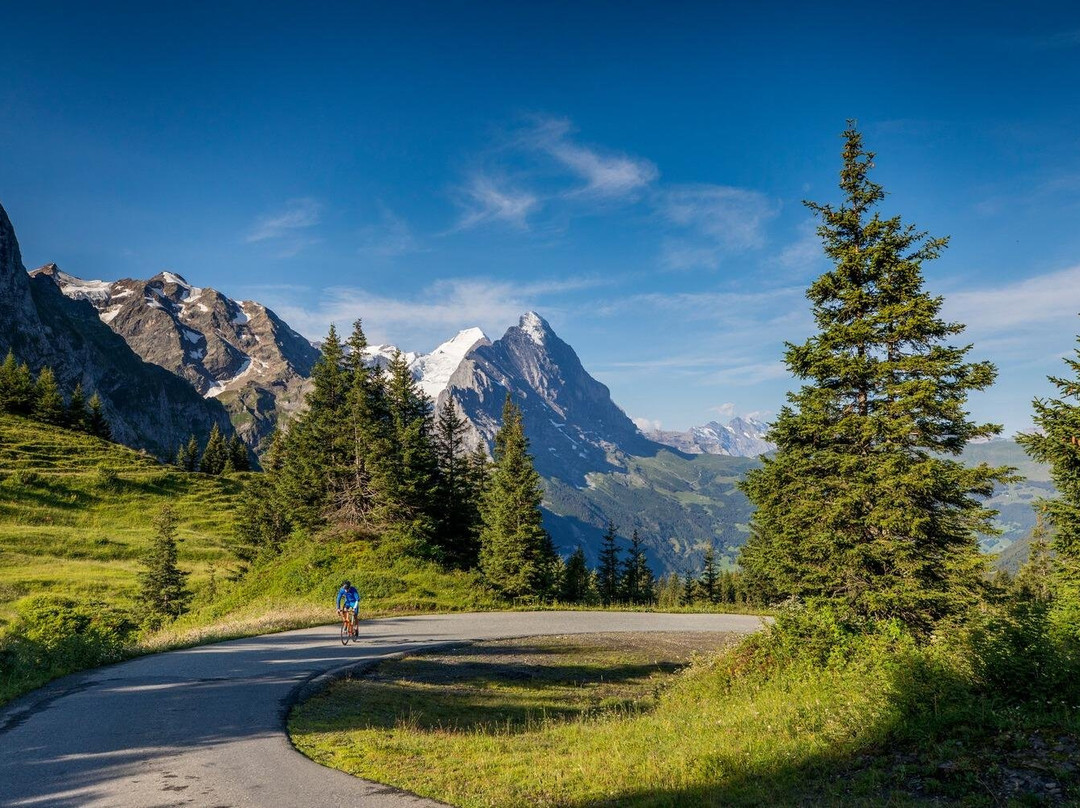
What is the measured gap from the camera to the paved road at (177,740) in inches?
271

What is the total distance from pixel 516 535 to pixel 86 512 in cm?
4968

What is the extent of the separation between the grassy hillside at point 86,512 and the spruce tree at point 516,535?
26.6m

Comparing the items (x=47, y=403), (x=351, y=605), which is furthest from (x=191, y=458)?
(x=351, y=605)

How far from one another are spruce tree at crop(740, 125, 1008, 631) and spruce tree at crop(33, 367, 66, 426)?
98.8m

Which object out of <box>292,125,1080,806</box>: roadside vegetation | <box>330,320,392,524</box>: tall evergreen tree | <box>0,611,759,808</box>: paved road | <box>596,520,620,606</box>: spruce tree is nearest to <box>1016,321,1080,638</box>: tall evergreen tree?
<box>292,125,1080,806</box>: roadside vegetation

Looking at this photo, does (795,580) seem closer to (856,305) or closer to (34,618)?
(856,305)

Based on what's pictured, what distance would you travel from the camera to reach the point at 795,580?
20.2m

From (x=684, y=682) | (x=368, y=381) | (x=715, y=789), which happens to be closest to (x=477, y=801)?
(x=715, y=789)

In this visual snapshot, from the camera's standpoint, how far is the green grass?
267 inches

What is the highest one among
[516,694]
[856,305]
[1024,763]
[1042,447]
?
[856,305]

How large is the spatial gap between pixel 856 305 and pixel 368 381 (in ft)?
109

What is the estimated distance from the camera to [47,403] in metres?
81.6

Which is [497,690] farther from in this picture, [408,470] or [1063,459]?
[408,470]

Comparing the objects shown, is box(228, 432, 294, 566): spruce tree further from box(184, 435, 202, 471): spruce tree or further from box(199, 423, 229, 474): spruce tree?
box(184, 435, 202, 471): spruce tree
